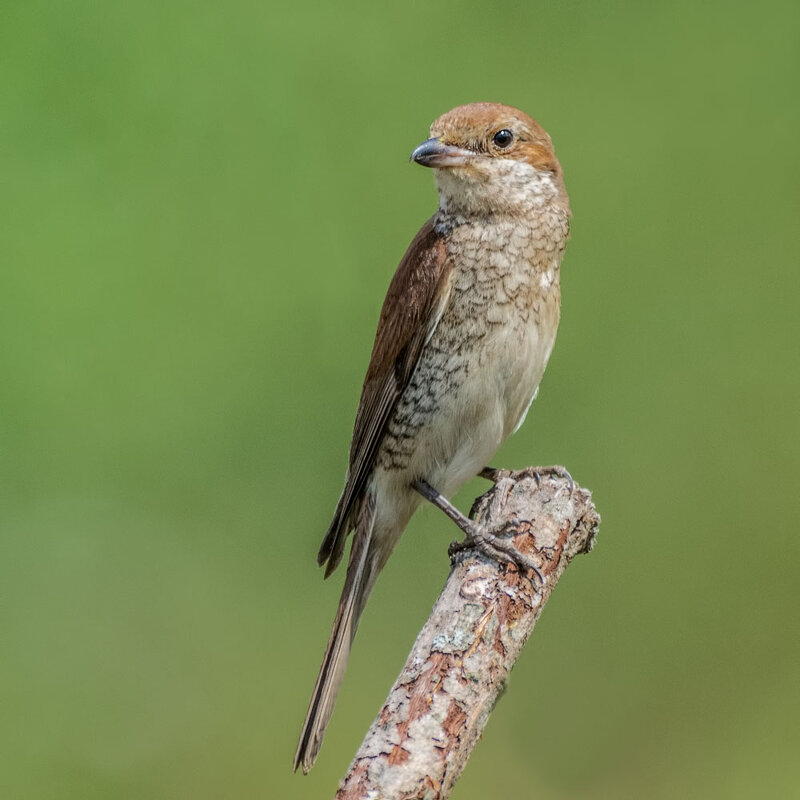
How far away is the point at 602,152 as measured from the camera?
4816 millimetres

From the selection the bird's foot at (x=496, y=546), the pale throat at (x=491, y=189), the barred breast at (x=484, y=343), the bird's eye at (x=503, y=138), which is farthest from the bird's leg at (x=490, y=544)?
the bird's eye at (x=503, y=138)

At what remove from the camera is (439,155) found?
3373mm

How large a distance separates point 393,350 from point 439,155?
1.91 ft

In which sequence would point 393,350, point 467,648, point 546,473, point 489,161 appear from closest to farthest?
point 467,648
point 546,473
point 489,161
point 393,350

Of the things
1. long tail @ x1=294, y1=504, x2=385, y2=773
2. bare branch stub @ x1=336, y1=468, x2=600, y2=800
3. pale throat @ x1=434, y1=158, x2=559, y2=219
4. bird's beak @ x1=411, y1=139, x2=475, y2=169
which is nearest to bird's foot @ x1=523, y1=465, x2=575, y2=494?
bare branch stub @ x1=336, y1=468, x2=600, y2=800

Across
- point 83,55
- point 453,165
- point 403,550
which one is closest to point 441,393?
point 453,165

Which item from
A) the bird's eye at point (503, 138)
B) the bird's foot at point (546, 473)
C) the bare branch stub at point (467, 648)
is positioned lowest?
the bare branch stub at point (467, 648)

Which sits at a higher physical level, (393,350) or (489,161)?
(489,161)

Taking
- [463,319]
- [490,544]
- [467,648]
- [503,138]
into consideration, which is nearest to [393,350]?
[463,319]

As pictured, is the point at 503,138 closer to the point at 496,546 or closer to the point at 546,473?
the point at 546,473

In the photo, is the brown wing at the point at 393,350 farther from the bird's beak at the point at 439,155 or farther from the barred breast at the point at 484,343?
the bird's beak at the point at 439,155

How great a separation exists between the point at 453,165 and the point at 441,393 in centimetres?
65

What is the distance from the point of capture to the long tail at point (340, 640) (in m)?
3.31

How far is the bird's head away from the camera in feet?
11.3
